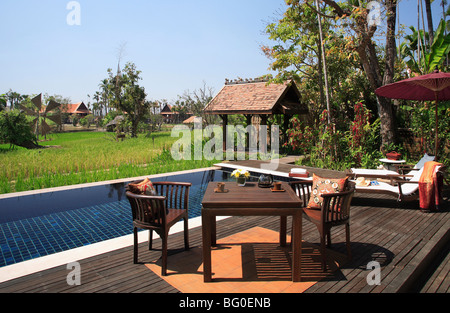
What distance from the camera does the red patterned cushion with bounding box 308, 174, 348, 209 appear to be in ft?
12.7

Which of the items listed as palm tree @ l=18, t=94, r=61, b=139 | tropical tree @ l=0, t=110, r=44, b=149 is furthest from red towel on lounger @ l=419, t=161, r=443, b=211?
tropical tree @ l=0, t=110, r=44, b=149

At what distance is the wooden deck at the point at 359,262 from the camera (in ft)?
9.64

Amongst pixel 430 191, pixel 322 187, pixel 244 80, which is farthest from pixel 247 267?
pixel 244 80

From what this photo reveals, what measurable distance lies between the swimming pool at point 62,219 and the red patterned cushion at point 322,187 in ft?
9.21

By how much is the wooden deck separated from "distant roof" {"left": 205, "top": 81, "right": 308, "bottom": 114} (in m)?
8.90

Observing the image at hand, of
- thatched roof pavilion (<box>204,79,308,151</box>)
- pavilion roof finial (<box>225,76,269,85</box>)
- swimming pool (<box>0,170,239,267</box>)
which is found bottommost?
swimming pool (<box>0,170,239,267</box>)

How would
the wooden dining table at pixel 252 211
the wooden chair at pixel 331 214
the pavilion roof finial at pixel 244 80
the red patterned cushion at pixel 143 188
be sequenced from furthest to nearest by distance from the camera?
the pavilion roof finial at pixel 244 80, the red patterned cushion at pixel 143 188, the wooden chair at pixel 331 214, the wooden dining table at pixel 252 211

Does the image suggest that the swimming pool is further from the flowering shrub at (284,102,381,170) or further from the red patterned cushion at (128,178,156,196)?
the flowering shrub at (284,102,381,170)

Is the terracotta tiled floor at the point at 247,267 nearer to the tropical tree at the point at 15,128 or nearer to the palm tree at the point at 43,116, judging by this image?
the palm tree at the point at 43,116

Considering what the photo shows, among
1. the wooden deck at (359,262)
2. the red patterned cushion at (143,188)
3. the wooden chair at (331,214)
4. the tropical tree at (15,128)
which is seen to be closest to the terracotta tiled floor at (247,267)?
the wooden deck at (359,262)

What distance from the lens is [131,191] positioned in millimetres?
3533

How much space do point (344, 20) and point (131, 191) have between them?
882cm

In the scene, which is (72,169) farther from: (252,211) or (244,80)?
(244,80)

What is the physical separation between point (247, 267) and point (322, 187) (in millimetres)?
1462
